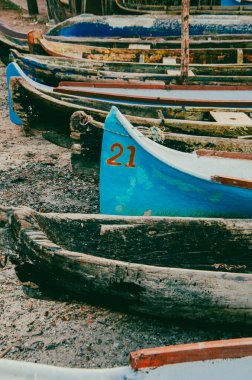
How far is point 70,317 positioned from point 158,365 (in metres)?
1.81

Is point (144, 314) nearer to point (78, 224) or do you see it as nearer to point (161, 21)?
point (78, 224)

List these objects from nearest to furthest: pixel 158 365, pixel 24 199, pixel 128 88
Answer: pixel 158 365, pixel 24 199, pixel 128 88

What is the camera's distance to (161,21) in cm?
1104

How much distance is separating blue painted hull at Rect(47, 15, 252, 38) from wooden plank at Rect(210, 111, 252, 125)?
5897 millimetres

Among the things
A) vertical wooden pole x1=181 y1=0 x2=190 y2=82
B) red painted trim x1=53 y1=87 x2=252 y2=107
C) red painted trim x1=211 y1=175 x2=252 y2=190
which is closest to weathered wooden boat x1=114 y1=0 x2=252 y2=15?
vertical wooden pole x1=181 y1=0 x2=190 y2=82

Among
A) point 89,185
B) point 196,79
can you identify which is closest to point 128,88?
point 196,79

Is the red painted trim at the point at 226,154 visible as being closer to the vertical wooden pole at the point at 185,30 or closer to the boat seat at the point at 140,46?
the vertical wooden pole at the point at 185,30

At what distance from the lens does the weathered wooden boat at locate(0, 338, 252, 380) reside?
2266 millimetres

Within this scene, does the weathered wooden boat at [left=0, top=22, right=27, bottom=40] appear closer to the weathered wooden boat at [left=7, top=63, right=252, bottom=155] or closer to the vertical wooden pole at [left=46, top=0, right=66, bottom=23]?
the vertical wooden pole at [left=46, top=0, right=66, bottom=23]

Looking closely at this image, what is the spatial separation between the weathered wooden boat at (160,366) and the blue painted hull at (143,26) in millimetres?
9851

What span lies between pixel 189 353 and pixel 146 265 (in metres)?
1.03

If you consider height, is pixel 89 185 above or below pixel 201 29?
below

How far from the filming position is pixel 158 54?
8656mm

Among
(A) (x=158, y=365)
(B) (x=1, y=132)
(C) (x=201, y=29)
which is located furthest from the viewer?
(C) (x=201, y=29)
